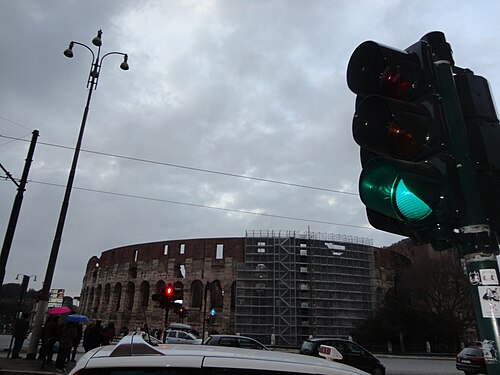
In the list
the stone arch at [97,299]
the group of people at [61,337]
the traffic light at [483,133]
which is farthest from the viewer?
the stone arch at [97,299]

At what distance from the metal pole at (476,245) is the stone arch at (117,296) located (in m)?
45.1

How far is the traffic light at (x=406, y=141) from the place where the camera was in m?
1.76

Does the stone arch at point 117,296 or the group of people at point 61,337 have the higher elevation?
the stone arch at point 117,296

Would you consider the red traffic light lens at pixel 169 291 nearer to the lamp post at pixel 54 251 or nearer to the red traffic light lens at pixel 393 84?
the lamp post at pixel 54 251

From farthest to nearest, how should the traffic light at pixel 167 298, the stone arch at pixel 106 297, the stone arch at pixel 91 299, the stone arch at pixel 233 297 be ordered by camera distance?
the stone arch at pixel 91 299 < the stone arch at pixel 106 297 < the stone arch at pixel 233 297 < the traffic light at pixel 167 298

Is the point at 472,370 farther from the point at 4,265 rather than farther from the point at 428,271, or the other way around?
the point at 428,271

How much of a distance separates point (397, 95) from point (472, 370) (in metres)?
14.8

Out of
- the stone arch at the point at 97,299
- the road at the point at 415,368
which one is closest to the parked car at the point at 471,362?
the road at the point at 415,368

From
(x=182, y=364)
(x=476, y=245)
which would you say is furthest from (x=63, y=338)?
(x=476, y=245)

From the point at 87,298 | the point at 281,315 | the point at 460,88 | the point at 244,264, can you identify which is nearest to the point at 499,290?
the point at 460,88

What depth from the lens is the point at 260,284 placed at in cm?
3447

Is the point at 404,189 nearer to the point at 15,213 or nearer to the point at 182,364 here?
the point at 182,364

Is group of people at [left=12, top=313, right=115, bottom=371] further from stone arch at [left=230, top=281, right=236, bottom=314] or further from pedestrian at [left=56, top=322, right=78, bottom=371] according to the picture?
stone arch at [left=230, top=281, right=236, bottom=314]

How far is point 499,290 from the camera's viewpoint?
5.28 ft
